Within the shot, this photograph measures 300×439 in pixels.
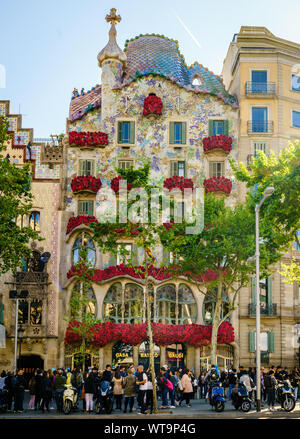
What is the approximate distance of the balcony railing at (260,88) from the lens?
49.5 meters

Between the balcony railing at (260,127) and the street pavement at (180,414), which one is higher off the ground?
the balcony railing at (260,127)

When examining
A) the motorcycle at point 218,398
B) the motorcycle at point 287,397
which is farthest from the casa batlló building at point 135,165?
the motorcycle at point 287,397

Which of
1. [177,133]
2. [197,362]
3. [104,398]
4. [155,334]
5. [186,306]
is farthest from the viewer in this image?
[177,133]

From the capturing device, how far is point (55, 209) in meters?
48.0

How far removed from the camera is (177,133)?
49.5 m

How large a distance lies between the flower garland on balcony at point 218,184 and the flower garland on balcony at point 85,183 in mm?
7545

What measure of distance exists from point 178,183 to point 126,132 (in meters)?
5.42

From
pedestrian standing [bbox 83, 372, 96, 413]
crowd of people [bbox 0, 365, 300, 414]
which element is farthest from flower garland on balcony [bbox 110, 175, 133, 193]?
pedestrian standing [bbox 83, 372, 96, 413]

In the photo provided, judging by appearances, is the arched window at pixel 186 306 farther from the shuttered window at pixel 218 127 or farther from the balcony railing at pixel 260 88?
the balcony railing at pixel 260 88

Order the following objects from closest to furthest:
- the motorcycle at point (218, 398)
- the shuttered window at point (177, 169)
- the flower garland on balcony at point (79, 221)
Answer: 1. the motorcycle at point (218, 398)
2. the flower garland on balcony at point (79, 221)
3. the shuttered window at point (177, 169)

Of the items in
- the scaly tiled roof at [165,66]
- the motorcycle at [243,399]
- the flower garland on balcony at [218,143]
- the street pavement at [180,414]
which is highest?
the scaly tiled roof at [165,66]

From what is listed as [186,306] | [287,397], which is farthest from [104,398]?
[186,306]

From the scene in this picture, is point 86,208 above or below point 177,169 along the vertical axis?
below

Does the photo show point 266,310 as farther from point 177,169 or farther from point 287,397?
point 287,397
